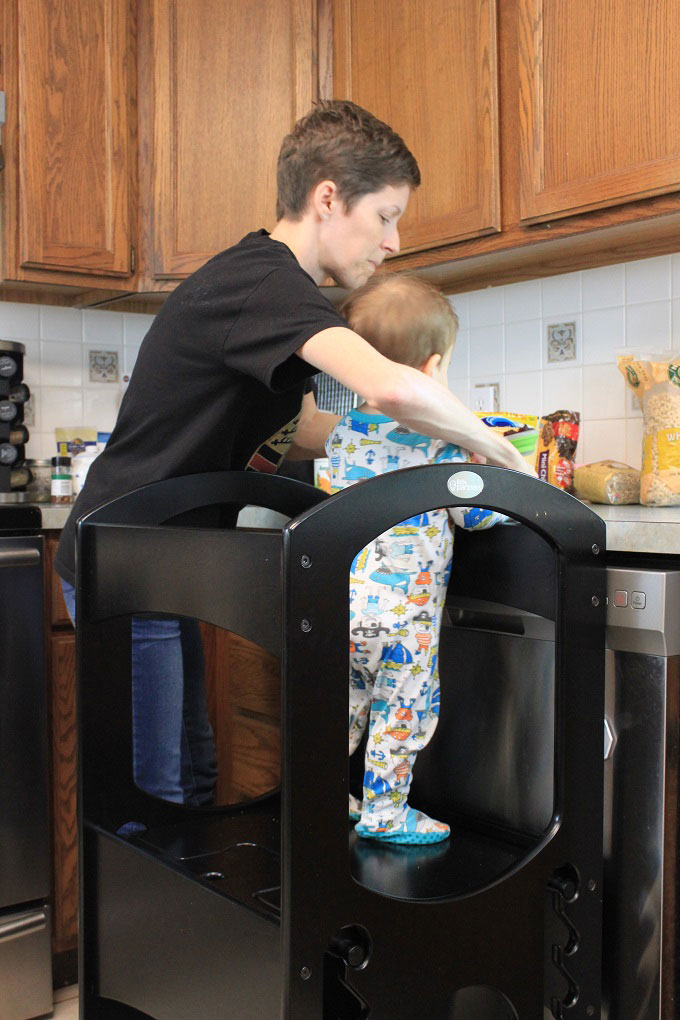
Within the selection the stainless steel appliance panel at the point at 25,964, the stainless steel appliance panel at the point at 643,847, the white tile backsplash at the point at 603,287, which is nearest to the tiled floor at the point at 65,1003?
the stainless steel appliance panel at the point at 25,964

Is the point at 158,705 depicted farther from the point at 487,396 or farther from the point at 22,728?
the point at 487,396

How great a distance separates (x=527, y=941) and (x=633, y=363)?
1034 mm

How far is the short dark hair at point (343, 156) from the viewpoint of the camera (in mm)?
1299

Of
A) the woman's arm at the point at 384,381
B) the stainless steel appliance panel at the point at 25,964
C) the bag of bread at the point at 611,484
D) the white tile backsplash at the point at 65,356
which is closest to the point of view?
the woman's arm at the point at 384,381

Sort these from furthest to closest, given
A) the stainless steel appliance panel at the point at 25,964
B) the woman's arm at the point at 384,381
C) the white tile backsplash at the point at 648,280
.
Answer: the white tile backsplash at the point at 648,280 < the stainless steel appliance panel at the point at 25,964 < the woman's arm at the point at 384,381

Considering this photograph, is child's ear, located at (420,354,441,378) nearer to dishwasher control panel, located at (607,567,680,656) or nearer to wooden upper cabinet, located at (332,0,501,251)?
dishwasher control panel, located at (607,567,680,656)

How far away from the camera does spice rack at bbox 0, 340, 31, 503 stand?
2248mm

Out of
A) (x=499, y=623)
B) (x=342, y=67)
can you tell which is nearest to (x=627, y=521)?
(x=499, y=623)

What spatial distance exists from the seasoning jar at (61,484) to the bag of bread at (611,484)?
3.87ft

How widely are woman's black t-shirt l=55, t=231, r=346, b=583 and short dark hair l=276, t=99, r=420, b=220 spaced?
0.16 meters

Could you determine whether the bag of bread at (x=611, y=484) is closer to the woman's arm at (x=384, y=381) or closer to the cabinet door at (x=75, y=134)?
the woman's arm at (x=384, y=381)

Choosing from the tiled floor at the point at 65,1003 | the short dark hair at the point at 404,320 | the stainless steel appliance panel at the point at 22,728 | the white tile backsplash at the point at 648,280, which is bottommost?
the tiled floor at the point at 65,1003

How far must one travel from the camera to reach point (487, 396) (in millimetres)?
2277

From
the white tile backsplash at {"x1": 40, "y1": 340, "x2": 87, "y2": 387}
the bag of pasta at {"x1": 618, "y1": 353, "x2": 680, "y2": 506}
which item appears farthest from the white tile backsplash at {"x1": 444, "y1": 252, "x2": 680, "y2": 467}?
the white tile backsplash at {"x1": 40, "y1": 340, "x2": 87, "y2": 387}
